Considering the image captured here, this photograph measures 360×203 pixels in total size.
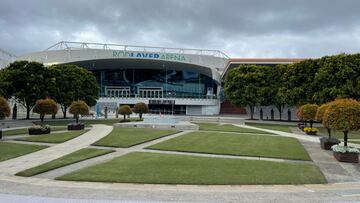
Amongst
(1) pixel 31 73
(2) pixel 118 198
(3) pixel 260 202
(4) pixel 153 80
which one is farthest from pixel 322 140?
(4) pixel 153 80

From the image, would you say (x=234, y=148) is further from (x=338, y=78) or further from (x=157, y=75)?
(x=157, y=75)

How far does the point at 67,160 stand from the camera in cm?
1638

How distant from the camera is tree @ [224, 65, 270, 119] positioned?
191 ft

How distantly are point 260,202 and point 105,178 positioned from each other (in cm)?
541

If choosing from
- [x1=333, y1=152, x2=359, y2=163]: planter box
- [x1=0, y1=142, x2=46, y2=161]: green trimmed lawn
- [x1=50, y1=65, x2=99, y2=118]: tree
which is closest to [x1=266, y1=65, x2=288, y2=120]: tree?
[x1=50, y1=65, x2=99, y2=118]: tree

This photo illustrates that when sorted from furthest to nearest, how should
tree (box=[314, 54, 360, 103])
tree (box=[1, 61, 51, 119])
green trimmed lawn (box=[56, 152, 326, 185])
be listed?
tree (box=[1, 61, 51, 119]), tree (box=[314, 54, 360, 103]), green trimmed lawn (box=[56, 152, 326, 185])

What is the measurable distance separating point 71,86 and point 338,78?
37.2m

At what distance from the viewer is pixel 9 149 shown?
19.6 m

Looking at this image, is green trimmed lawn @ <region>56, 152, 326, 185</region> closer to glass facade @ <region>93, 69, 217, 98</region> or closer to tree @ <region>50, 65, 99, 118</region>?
tree @ <region>50, 65, 99, 118</region>

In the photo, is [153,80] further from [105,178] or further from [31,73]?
[105,178]

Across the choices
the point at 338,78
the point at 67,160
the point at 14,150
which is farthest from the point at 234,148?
the point at 338,78

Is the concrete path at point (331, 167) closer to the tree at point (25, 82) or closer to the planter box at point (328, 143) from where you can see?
the planter box at point (328, 143)

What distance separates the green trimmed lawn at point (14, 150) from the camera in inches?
696

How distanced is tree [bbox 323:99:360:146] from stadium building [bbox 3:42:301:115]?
5960cm
